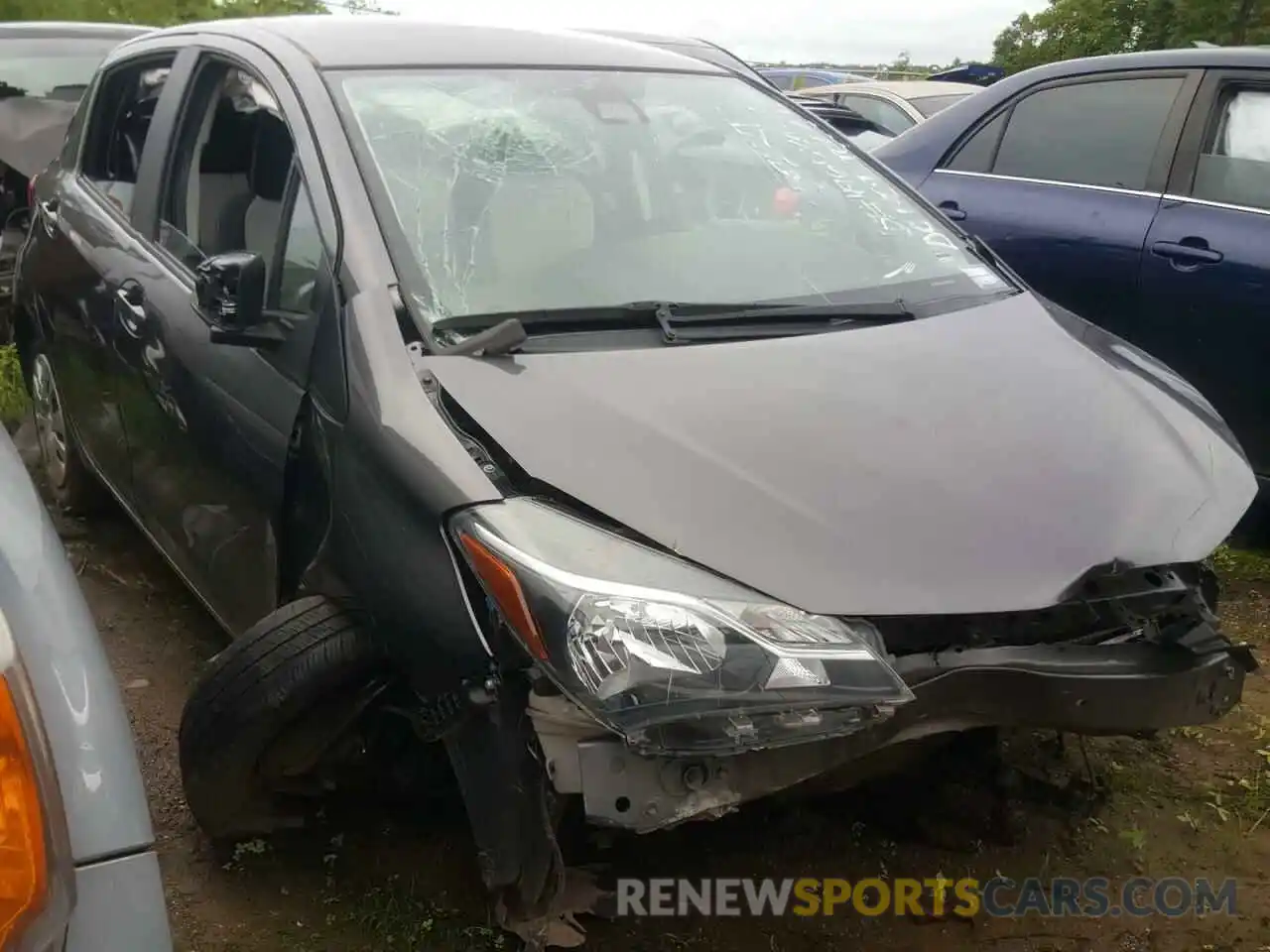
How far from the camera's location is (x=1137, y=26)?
14.5 metres

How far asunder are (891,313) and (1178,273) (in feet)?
5.80

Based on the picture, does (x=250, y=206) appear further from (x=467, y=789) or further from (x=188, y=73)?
(x=467, y=789)

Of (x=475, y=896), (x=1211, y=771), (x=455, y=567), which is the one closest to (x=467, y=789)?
(x=455, y=567)

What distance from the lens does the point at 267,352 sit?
2508 mm

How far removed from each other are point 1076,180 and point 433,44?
100 inches

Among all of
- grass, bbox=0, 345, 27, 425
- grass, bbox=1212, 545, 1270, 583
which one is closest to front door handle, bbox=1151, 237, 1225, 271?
grass, bbox=1212, 545, 1270, 583

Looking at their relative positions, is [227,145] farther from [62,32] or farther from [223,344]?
[62,32]

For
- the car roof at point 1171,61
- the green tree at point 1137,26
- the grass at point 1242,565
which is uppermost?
the green tree at point 1137,26

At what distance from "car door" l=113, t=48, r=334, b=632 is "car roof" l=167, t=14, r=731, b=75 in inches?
4.9

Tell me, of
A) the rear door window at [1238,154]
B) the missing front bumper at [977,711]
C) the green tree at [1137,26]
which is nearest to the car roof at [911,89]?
the green tree at [1137,26]

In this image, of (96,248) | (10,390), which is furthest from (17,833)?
(10,390)

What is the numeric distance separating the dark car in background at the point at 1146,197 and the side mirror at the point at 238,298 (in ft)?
9.39

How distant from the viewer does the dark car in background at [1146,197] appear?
3777 millimetres
